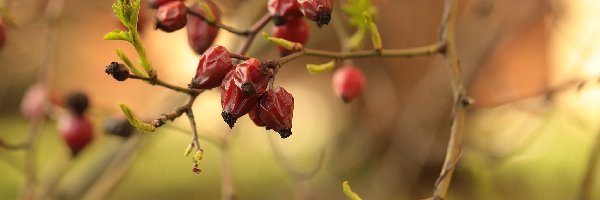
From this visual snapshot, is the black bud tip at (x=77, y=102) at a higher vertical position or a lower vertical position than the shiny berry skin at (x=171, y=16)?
lower

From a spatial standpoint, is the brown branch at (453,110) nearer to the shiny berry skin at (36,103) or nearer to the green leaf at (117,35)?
the green leaf at (117,35)

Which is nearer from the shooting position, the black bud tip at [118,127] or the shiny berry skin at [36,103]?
the black bud tip at [118,127]

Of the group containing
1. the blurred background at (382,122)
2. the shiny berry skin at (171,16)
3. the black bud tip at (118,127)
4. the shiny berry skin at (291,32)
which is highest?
the shiny berry skin at (171,16)

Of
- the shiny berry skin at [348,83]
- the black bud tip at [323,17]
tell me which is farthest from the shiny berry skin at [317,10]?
the shiny berry skin at [348,83]

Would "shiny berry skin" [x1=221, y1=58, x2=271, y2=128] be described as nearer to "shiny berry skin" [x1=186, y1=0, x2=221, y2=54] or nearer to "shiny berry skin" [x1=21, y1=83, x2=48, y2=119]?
"shiny berry skin" [x1=186, y1=0, x2=221, y2=54]

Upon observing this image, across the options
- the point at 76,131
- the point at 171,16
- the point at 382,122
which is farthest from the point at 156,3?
the point at 382,122

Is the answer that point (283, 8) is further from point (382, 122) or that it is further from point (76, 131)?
point (382, 122)

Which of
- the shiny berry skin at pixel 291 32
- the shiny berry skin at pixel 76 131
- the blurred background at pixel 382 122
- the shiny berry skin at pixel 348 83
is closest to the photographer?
the shiny berry skin at pixel 291 32
